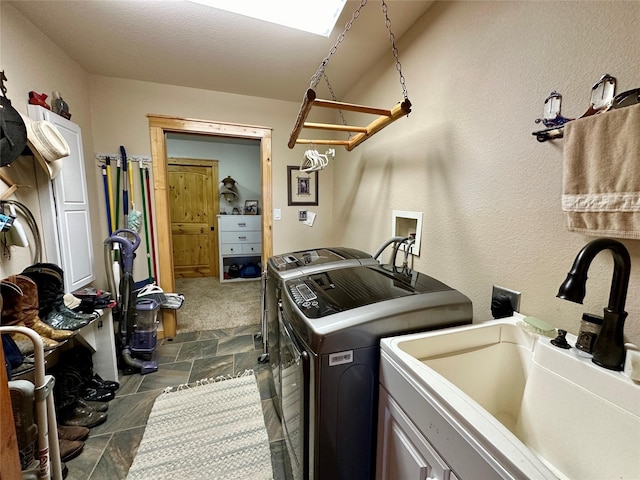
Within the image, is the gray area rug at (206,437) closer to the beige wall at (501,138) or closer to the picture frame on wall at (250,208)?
the beige wall at (501,138)

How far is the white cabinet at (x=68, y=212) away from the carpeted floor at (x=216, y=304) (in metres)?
1.29

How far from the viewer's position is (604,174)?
729 mm

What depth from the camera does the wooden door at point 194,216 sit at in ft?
16.2

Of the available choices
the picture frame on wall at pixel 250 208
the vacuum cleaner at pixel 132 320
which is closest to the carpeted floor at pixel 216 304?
the vacuum cleaner at pixel 132 320

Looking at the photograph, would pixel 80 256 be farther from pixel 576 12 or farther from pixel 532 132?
pixel 576 12

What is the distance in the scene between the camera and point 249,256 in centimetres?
514

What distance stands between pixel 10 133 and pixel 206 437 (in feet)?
6.27

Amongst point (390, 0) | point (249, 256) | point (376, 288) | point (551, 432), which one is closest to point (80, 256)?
point (376, 288)

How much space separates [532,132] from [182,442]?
90.2 inches

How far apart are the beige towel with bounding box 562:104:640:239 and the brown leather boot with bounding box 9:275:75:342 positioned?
2.32 metres

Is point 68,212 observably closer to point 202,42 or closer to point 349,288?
point 202,42

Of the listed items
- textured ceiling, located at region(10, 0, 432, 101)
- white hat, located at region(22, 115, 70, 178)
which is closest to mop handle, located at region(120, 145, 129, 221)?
textured ceiling, located at region(10, 0, 432, 101)

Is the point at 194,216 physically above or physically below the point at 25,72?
below

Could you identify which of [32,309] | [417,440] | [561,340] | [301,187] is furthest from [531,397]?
[301,187]
